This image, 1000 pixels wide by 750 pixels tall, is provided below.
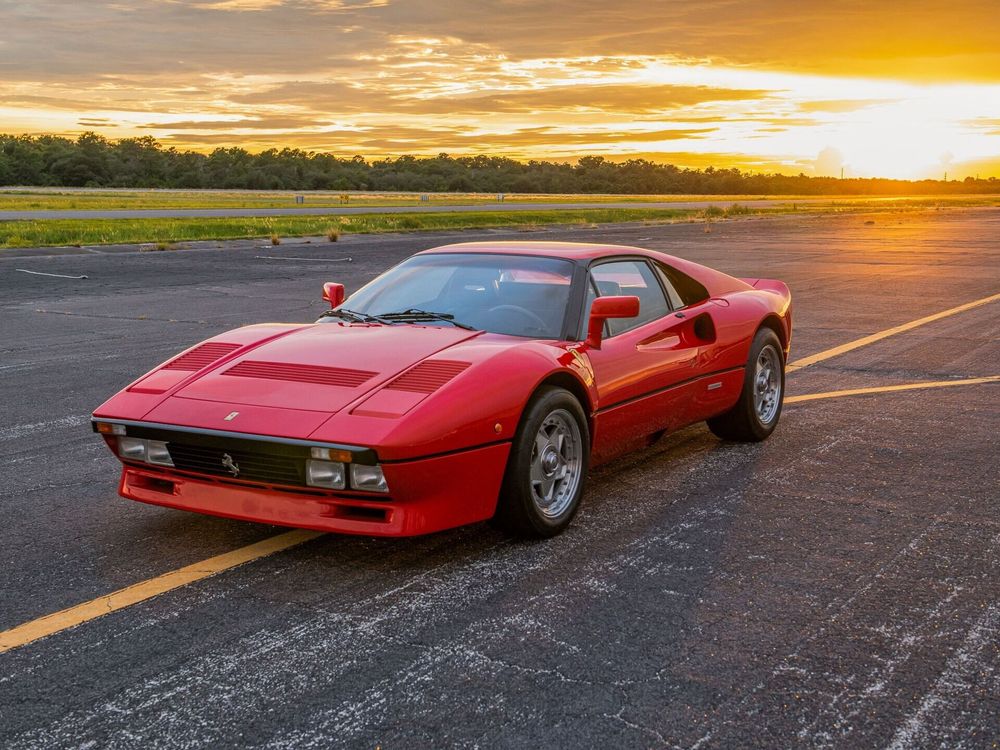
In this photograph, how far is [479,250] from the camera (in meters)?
6.04

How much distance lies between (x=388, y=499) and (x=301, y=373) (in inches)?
30.8

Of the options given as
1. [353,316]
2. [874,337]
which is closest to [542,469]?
[353,316]

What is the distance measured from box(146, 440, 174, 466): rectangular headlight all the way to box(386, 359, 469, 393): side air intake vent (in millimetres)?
976

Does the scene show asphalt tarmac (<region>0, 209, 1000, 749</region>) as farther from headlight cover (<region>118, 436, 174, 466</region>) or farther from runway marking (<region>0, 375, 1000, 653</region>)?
headlight cover (<region>118, 436, 174, 466</region>)

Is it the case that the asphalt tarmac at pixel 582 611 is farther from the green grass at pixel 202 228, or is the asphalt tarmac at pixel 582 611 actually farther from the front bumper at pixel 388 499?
the green grass at pixel 202 228

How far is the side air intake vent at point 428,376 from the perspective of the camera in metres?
4.50

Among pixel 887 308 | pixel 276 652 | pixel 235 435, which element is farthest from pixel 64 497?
pixel 887 308

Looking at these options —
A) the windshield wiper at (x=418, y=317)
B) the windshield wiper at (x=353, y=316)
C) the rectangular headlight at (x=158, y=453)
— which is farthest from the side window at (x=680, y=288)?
the rectangular headlight at (x=158, y=453)

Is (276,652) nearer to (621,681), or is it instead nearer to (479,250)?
(621,681)

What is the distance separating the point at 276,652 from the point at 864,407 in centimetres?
537

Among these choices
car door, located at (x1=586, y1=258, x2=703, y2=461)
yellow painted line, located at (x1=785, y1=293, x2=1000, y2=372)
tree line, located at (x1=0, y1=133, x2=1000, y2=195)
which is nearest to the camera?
car door, located at (x1=586, y1=258, x2=703, y2=461)

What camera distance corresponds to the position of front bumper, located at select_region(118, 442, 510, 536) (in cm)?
428

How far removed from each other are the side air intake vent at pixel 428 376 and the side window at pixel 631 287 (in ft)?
3.96

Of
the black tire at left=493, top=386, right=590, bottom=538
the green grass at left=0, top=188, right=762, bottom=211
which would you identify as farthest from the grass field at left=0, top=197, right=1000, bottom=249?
the black tire at left=493, top=386, right=590, bottom=538
